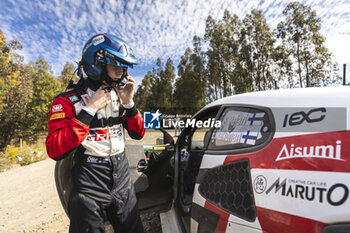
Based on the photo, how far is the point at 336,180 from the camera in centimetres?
73

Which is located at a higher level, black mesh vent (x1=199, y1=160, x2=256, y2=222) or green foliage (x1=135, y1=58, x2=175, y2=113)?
green foliage (x1=135, y1=58, x2=175, y2=113)

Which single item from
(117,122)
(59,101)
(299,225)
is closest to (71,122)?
(59,101)

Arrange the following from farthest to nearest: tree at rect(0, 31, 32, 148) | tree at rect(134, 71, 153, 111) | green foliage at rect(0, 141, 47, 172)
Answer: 1. tree at rect(134, 71, 153, 111)
2. tree at rect(0, 31, 32, 148)
3. green foliage at rect(0, 141, 47, 172)

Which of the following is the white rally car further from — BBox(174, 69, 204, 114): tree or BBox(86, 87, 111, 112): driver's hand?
BBox(174, 69, 204, 114): tree

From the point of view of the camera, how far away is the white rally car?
752mm

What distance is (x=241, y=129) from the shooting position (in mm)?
1299

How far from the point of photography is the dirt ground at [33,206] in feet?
10.5

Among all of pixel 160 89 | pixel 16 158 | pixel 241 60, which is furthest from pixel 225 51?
pixel 16 158

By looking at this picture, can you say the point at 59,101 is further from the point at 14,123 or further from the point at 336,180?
the point at 14,123

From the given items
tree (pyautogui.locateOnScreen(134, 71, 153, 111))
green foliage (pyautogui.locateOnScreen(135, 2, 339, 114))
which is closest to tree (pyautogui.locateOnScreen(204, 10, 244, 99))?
green foliage (pyautogui.locateOnScreen(135, 2, 339, 114))

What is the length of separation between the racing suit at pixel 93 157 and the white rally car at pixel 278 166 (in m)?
0.67

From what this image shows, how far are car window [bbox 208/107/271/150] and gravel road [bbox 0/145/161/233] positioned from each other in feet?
4.71

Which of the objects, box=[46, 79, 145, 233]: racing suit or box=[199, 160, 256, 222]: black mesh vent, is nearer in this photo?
box=[199, 160, 256, 222]: black mesh vent

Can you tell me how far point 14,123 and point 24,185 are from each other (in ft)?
51.1
